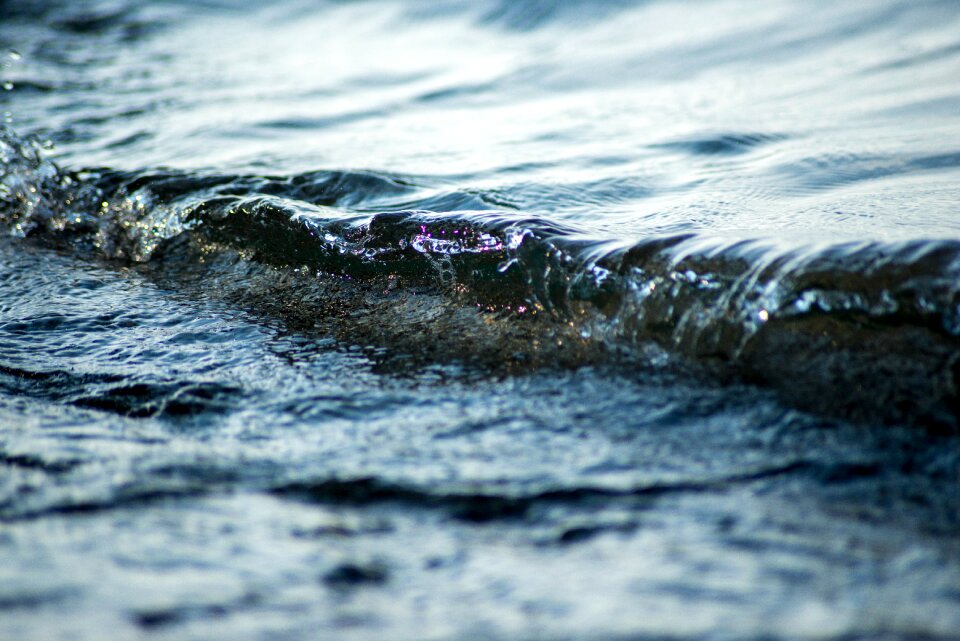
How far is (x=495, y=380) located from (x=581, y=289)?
1.73 feet

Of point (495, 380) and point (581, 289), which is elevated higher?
point (581, 289)

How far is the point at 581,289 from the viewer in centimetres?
292

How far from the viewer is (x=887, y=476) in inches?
77.0

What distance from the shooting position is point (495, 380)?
8.48ft

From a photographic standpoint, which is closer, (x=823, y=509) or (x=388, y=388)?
(x=823, y=509)

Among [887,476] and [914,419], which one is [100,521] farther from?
[914,419]

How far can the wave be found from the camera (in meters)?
2.36

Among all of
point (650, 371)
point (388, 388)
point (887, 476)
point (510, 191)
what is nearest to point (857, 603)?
point (887, 476)

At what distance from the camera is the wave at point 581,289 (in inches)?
93.0

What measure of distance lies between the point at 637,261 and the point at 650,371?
1.58 feet

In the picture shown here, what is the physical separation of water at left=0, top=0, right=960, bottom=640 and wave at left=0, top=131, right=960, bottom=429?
0.04 ft

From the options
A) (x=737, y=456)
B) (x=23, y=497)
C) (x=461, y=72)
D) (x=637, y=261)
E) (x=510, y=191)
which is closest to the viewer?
(x=23, y=497)

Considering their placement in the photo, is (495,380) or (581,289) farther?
(581,289)

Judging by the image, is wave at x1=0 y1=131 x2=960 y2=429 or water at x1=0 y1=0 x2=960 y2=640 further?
wave at x1=0 y1=131 x2=960 y2=429
